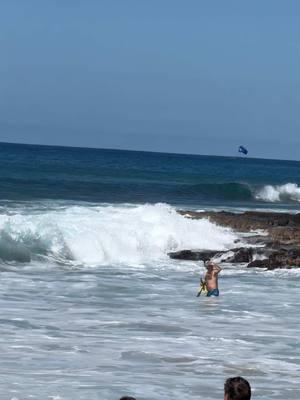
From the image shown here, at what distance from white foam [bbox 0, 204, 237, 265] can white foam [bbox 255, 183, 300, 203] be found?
29635mm

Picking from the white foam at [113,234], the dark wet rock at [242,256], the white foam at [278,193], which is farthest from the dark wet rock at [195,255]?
the white foam at [278,193]

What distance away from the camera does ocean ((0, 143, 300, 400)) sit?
13.1 meters

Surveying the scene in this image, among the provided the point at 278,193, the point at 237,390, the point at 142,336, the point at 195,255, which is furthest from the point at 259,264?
the point at 278,193

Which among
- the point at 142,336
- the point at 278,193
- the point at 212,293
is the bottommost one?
the point at 142,336

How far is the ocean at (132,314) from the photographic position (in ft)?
42.9

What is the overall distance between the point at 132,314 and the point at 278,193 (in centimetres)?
4910

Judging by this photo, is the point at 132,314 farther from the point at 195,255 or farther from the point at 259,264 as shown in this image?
the point at 195,255

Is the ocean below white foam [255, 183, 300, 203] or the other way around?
below

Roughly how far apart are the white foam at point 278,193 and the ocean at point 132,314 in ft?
95.5

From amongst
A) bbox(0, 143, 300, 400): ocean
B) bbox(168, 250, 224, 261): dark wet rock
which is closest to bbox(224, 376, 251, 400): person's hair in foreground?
bbox(0, 143, 300, 400): ocean

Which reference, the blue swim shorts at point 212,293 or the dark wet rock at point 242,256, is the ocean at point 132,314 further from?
the dark wet rock at point 242,256

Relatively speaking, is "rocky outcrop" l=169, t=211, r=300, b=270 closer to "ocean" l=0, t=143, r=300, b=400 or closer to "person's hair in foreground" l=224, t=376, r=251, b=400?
"ocean" l=0, t=143, r=300, b=400

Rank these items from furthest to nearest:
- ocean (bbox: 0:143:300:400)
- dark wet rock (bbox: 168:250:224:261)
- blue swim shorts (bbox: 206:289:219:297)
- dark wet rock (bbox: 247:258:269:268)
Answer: dark wet rock (bbox: 168:250:224:261), dark wet rock (bbox: 247:258:269:268), blue swim shorts (bbox: 206:289:219:297), ocean (bbox: 0:143:300:400)

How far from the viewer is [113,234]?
30.4 meters
